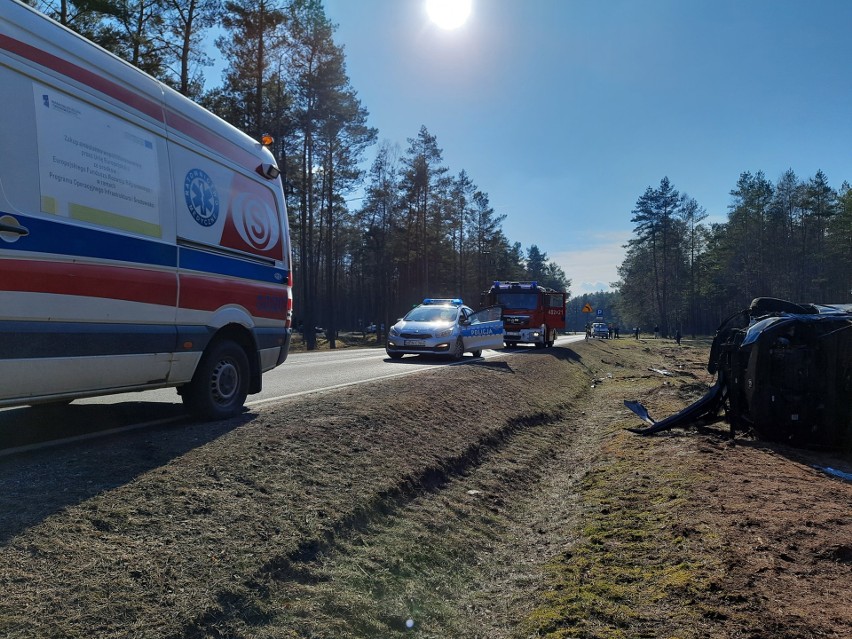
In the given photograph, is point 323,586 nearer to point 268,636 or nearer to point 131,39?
point 268,636

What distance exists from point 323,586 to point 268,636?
557mm

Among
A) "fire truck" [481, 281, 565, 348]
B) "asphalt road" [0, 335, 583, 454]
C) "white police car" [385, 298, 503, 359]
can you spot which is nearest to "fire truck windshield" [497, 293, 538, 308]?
"fire truck" [481, 281, 565, 348]

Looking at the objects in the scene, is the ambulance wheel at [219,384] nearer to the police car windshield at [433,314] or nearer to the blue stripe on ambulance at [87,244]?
the blue stripe on ambulance at [87,244]

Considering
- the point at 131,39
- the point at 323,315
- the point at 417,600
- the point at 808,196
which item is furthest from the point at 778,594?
the point at 323,315

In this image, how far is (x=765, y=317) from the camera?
741 centimetres

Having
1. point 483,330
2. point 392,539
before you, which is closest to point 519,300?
point 483,330

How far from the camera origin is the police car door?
53.9 feet

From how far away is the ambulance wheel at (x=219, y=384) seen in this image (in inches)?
215

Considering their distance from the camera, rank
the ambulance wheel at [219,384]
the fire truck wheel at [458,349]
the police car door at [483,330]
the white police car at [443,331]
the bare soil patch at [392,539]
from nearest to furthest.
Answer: the bare soil patch at [392,539], the ambulance wheel at [219,384], the white police car at [443,331], the fire truck wheel at [458,349], the police car door at [483,330]

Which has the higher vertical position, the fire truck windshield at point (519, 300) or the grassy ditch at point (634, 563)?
the fire truck windshield at point (519, 300)

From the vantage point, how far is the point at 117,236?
14.3ft

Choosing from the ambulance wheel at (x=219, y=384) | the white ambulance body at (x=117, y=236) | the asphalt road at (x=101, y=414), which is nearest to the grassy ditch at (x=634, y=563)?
the ambulance wheel at (x=219, y=384)

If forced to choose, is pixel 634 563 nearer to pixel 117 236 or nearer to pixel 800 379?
pixel 800 379

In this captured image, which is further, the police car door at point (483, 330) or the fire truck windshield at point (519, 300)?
the fire truck windshield at point (519, 300)
